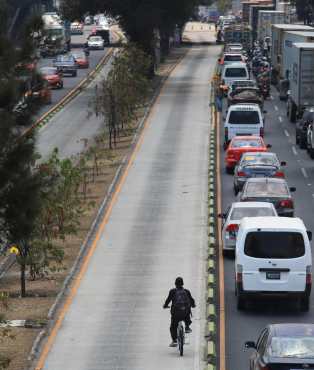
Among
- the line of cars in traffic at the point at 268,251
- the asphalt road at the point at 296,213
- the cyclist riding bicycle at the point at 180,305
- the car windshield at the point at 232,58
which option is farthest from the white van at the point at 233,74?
the cyclist riding bicycle at the point at 180,305

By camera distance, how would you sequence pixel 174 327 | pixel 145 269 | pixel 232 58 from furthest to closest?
pixel 232 58 → pixel 145 269 → pixel 174 327

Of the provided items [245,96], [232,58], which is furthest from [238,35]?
[245,96]

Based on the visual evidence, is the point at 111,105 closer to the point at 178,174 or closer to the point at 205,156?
the point at 205,156

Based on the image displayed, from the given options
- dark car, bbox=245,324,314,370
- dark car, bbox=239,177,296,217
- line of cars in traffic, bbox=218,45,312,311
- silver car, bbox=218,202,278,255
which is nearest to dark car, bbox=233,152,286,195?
line of cars in traffic, bbox=218,45,312,311

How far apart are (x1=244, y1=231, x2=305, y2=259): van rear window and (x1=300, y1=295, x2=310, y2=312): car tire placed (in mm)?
975

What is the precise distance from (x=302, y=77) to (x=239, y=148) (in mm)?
11319

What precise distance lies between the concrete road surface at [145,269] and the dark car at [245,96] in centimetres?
593

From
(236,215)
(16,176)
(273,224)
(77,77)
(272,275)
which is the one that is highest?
(16,176)

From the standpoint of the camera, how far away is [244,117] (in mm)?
58250

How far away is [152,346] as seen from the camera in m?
25.2

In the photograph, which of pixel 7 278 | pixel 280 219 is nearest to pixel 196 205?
pixel 7 278

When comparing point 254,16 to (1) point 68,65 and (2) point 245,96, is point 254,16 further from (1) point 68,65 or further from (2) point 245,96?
(2) point 245,96

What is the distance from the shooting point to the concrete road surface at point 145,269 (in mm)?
24719

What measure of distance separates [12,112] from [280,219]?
14698mm
